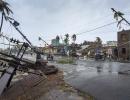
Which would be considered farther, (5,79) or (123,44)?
(123,44)

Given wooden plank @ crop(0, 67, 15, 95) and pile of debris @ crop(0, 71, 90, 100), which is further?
wooden plank @ crop(0, 67, 15, 95)

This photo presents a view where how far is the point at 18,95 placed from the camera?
14906mm

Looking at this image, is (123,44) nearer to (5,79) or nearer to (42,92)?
(5,79)

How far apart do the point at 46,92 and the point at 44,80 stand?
3.98 meters

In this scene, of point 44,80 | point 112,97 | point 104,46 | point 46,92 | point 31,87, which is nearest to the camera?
point 112,97

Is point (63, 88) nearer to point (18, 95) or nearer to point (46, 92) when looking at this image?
point (46, 92)

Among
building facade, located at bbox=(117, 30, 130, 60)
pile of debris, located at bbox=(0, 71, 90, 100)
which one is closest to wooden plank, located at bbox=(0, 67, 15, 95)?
pile of debris, located at bbox=(0, 71, 90, 100)

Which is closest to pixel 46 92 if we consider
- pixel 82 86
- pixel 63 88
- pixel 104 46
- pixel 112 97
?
pixel 63 88

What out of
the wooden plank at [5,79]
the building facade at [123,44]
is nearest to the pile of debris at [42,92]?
the wooden plank at [5,79]

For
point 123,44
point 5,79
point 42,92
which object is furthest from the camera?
point 123,44

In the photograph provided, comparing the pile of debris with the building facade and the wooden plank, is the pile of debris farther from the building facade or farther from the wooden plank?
the building facade

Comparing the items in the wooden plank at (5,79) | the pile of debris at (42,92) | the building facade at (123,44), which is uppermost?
the building facade at (123,44)

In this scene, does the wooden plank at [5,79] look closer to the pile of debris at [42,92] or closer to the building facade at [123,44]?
the pile of debris at [42,92]

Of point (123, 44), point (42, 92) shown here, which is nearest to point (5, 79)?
point (42, 92)
